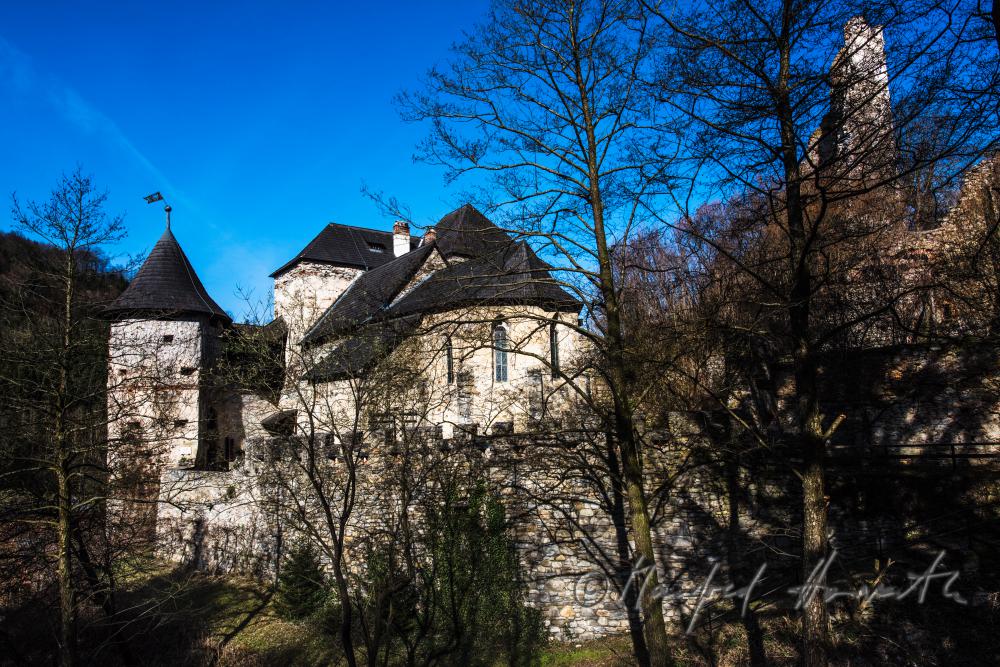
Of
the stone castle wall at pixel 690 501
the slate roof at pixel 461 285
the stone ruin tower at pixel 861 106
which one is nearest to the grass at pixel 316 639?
the stone castle wall at pixel 690 501

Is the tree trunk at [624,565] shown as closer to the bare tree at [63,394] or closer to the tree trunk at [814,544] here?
the tree trunk at [814,544]

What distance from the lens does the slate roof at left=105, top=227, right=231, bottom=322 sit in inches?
931

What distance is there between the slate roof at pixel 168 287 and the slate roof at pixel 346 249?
513 cm

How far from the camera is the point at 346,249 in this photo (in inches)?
1208

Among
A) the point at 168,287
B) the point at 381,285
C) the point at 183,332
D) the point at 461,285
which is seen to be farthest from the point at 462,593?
the point at 168,287

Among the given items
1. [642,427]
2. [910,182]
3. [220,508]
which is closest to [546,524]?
[642,427]

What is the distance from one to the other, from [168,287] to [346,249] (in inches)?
343

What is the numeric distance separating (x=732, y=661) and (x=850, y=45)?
24.9ft

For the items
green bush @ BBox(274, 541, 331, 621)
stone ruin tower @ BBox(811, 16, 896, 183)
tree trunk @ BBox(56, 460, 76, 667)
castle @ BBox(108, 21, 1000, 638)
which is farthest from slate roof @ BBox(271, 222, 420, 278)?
stone ruin tower @ BBox(811, 16, 896, 183)

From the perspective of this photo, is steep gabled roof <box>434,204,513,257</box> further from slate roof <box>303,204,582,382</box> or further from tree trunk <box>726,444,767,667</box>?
tree trunk <box>726,444,767,667</box>

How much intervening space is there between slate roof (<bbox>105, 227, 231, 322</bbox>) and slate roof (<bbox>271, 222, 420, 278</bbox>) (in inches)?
202

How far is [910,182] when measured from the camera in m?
6.18

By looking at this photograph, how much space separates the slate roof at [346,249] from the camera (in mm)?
29625

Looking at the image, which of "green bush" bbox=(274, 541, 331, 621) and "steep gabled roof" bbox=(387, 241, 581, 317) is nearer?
"steep gabled roof" bbox=(387, 241, 581, 317)
